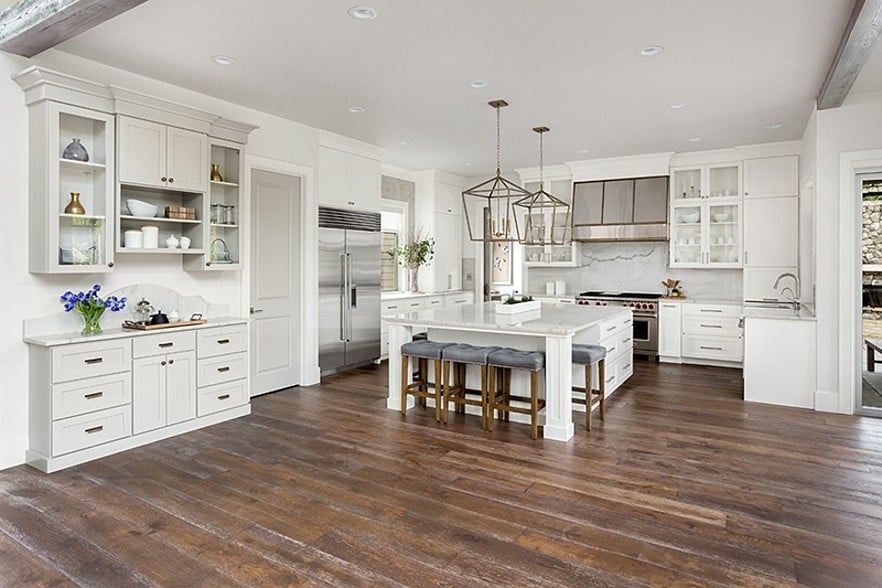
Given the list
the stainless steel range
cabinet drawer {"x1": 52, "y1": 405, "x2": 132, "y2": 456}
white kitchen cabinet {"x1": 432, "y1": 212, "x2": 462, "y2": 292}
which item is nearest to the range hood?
the stainless steel range

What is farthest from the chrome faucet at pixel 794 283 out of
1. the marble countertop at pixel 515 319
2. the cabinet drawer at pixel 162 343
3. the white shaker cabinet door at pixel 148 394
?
the white shaker cabinet door at pixel 148 394

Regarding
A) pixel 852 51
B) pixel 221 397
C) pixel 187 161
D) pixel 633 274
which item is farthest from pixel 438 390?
pixel 633 274

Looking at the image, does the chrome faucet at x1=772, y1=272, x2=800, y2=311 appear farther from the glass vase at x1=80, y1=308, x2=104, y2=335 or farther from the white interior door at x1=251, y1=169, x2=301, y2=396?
the glass vase at x1=80, y1=308, x2=104, y2=335

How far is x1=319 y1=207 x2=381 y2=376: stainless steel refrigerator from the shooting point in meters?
6.23

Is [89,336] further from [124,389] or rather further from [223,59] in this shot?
[223,59]

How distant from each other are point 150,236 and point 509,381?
308 cm

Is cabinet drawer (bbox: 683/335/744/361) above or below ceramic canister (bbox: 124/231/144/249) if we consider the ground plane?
below

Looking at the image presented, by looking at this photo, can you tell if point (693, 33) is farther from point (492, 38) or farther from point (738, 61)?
point (492, 38)

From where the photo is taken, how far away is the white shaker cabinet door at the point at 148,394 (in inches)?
155

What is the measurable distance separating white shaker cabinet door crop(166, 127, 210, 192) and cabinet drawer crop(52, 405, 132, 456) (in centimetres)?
174

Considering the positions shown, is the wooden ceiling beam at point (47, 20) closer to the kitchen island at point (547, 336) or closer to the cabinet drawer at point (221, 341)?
the cabinet drawer at point (221, 341)

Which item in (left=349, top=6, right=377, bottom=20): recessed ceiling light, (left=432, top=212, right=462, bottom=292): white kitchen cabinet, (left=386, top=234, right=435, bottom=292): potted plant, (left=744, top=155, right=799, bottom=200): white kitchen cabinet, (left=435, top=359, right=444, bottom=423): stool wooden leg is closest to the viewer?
(left=349, top=6, right=377, bottom=20): recessed ceiling light

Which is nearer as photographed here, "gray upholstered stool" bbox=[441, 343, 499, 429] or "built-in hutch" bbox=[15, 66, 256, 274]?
"built-in hutch" bbox=[15, 66, 256, 274]

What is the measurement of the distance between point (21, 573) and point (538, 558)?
2.23 meters
